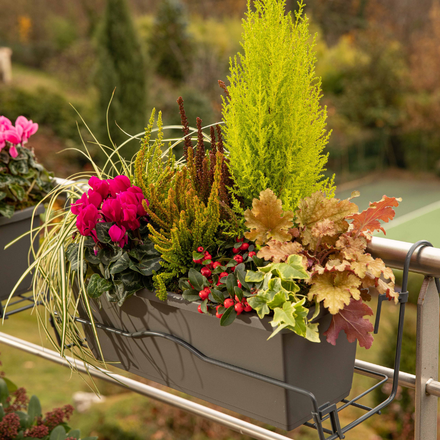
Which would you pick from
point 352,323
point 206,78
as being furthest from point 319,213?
point 206,78

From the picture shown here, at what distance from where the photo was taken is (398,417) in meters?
3.93

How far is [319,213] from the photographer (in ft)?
3.16

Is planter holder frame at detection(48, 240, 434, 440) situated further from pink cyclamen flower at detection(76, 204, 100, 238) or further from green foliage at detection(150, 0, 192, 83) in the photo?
green foliage at detection(150, 0, 192, 83)

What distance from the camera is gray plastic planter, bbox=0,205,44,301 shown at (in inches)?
61.6

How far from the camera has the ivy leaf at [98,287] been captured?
1.06 m

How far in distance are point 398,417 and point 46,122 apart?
30.8ft

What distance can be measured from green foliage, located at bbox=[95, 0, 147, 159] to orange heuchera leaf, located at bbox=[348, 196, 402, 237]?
8703mm

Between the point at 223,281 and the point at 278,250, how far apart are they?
0.39 feet

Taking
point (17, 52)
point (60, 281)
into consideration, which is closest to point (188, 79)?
point (17, 52)

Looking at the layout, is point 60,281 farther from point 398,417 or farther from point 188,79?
point 188,79

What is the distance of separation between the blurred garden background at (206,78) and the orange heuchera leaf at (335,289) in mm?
5553

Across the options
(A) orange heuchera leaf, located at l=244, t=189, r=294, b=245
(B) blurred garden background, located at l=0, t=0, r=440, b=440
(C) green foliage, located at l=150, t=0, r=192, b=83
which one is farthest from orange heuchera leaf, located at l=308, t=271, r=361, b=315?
(C) green foliage, located at l=150, t=0, r=192, b=83

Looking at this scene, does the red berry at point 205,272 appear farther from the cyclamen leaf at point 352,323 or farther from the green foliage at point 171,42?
the green foliage at point 171,42

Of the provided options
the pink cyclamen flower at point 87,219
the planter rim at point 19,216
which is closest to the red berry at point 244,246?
the pink cyclamen flower at point 87,219
